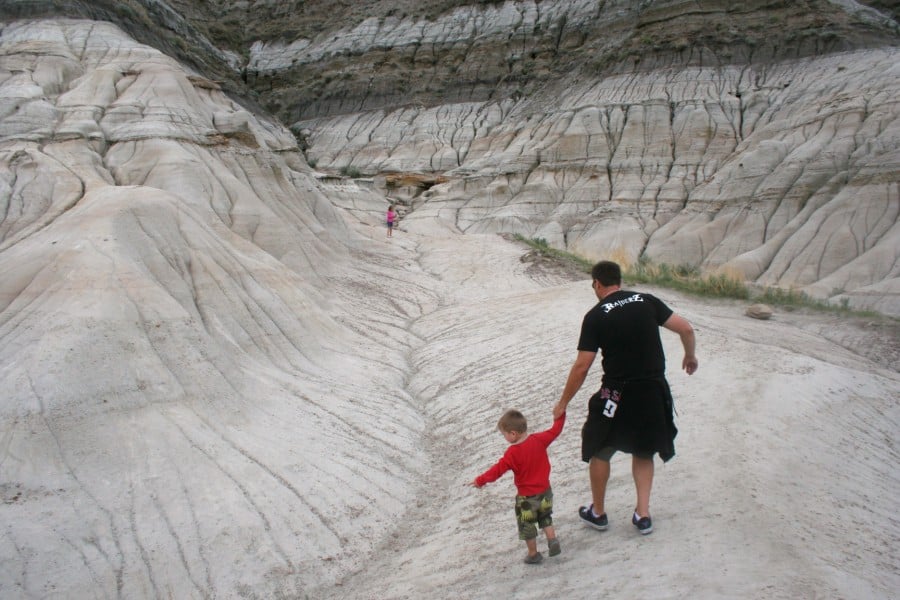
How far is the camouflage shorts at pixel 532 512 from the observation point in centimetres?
487

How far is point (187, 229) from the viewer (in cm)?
1165

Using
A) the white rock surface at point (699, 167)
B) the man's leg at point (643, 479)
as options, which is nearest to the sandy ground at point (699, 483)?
the man's leg at point (643, 479)

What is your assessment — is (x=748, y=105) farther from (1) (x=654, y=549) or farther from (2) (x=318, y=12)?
(2) (x=318, y=12)

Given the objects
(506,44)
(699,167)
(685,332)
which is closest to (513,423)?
(685,332)

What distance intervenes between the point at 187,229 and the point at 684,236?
23.9 m

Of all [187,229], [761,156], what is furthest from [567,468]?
[761,156]

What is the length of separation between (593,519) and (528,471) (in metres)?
0.77

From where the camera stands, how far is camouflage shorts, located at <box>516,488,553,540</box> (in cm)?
487

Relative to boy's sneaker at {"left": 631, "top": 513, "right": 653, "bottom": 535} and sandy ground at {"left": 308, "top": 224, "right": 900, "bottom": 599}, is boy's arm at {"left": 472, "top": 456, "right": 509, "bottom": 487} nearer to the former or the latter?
sandy ground at {"left": 308, "top": 224, "right": 900, "bottom": 599}

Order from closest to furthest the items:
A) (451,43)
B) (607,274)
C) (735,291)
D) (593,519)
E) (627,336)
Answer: (627,336) → (607,274) → (593,519) → (735,291) → (451,43)

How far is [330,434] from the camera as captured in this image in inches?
352

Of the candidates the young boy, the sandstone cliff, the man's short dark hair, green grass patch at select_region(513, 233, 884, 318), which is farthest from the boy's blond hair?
the sandstone cliff

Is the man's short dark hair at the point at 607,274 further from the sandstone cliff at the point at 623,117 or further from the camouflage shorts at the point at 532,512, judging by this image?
the sandstone cliff at the point at 623,117

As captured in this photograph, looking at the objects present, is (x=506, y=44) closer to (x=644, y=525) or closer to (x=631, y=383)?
(x=631, y=383)
